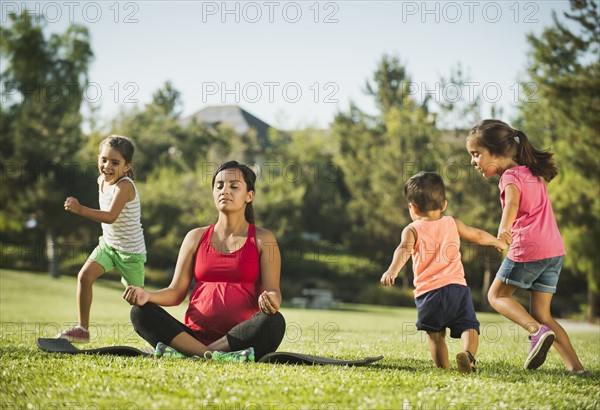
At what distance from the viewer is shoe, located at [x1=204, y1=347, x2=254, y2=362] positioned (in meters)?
4.63

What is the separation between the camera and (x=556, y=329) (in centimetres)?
533

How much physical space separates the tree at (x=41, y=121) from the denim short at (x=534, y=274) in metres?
25.7

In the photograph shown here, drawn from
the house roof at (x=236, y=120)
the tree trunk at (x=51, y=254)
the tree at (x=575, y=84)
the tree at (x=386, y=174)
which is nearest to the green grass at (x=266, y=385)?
the tree at (x=575, y=84)

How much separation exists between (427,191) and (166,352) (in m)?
2.20

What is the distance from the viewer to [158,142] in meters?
46.4

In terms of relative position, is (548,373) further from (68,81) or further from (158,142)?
(158,142)

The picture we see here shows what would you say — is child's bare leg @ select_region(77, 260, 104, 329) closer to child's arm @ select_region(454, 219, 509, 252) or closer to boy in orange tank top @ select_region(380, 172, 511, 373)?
boy in orange tank top @ select_region(380, 172, 511, 373)

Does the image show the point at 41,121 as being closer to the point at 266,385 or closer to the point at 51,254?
the point at 51,254

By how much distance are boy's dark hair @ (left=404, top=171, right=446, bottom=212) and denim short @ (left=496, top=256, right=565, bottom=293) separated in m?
0.85

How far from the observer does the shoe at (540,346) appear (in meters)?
4.93

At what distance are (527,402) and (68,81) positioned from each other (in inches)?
1314

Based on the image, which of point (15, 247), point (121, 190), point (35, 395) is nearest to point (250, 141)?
point (15, 247)

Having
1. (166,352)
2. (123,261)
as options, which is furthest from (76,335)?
(166,352)

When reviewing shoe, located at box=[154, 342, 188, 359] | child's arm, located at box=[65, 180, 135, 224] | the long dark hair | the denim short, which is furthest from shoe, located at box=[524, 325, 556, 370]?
child's arm, located at box=[65, 180, 135, 224]
